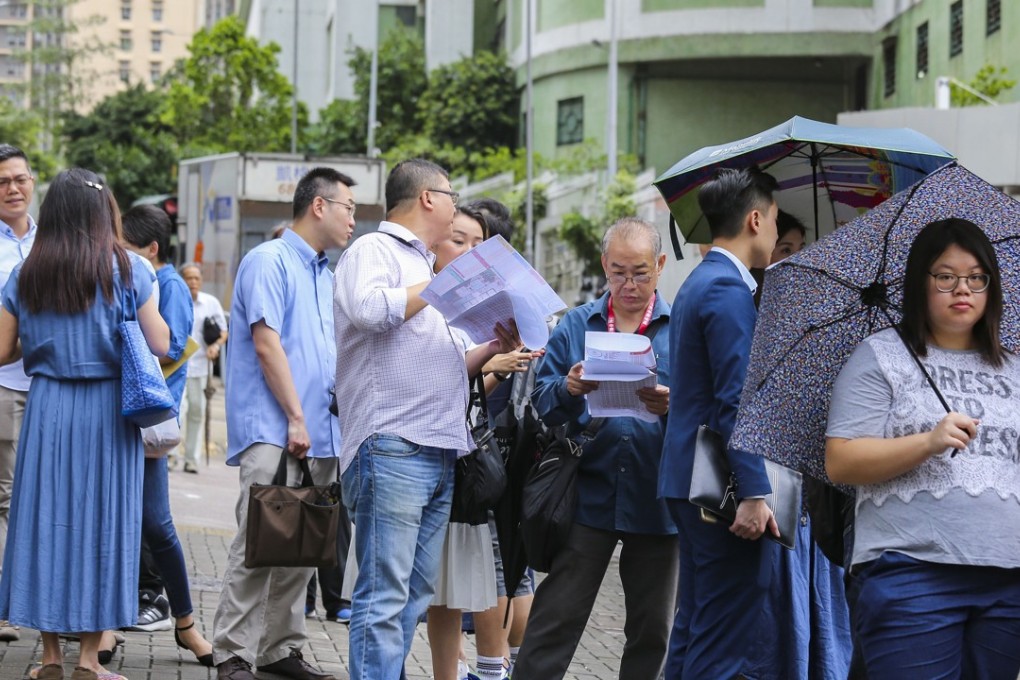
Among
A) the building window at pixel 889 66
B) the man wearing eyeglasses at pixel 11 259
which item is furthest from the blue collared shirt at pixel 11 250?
the building window at pixel 889 66

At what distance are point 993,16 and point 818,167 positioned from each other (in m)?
24.0

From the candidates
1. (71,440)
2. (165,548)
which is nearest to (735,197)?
(71,440)

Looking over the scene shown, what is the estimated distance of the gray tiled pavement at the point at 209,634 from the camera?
6886 millimetres

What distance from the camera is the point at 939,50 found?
33125 mm

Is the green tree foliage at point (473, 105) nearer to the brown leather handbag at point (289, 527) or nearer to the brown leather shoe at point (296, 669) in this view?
the brown leather shoe at point (296, 669)

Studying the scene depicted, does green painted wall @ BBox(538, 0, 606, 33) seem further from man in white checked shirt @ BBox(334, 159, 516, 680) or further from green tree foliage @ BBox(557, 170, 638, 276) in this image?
man in white checked shirt @ BBox(334, 159, 516, 680)

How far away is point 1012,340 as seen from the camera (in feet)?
14.6

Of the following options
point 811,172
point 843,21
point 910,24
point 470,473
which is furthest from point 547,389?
point 843,21

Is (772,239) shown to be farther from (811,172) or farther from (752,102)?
(752,102)

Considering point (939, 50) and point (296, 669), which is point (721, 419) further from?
point (939, 50)

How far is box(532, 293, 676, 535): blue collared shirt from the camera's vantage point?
5863 mm

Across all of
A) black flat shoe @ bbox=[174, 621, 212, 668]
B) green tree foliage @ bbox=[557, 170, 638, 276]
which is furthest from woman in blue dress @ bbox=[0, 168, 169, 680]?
green tree foliage @ bbox=[557, 170, 638, 276]

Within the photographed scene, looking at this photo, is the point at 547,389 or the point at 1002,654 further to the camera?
the point at 547,389

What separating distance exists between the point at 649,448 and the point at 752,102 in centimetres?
4003
